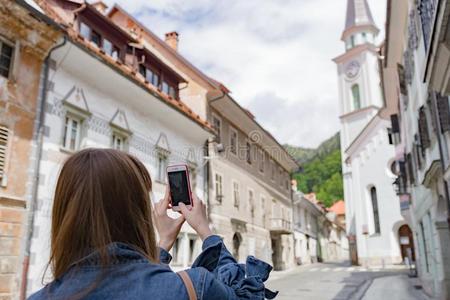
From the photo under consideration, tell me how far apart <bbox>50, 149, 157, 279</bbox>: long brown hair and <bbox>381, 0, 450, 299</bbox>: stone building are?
16.2ft

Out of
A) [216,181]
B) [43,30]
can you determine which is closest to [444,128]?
[43,30]

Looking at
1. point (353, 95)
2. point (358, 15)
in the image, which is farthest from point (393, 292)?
point (358, 15)

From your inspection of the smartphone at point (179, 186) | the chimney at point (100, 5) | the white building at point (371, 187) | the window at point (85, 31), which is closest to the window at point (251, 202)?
the white building at point (371, 187)

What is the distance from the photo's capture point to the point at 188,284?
3.89 ft

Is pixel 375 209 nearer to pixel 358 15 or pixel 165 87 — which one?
pixel 165 87

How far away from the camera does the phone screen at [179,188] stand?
1.75 metres

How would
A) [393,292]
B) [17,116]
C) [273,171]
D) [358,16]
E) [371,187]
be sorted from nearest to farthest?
[17,116], [393,292], [273,171], [371,187], [358,16]

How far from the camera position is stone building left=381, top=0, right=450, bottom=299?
19.8 feet

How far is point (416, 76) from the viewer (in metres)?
12.0

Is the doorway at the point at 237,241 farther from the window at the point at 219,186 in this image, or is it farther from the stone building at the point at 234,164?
the window at the point at 219,186

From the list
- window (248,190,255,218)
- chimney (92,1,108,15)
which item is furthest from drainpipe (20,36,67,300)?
window (248,190,255,218)

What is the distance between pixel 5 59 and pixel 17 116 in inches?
55.7

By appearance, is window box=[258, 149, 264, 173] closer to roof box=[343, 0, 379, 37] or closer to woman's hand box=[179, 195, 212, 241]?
woman's hand box=[179, 195, 212, 241]

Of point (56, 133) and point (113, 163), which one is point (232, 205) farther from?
point (113, 163)
